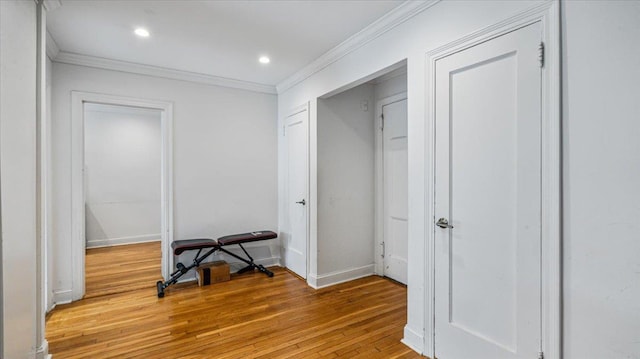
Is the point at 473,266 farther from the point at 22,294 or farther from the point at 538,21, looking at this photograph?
the point at 22,294

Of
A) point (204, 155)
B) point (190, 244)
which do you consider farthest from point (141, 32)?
point (190, 244)

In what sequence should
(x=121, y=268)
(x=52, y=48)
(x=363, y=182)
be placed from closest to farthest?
(x=52, y=48), (x=363, y=182), (x=121, y=268)

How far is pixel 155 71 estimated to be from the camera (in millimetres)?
3578

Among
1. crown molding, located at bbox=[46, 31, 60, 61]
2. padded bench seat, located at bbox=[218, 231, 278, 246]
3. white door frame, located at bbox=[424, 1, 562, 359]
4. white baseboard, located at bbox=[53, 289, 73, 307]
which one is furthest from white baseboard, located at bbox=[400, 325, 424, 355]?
crown molding, located at bbox=[46, 31, 60, 61]

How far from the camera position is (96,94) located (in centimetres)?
330

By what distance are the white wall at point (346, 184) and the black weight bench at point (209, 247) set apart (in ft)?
2.86

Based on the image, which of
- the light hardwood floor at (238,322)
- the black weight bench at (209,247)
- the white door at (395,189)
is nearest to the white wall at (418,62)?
the light hardwood floor at (238,322)

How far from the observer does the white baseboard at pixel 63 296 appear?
307 centimetres

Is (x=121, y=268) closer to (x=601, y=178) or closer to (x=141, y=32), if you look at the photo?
(x=141, y=32)

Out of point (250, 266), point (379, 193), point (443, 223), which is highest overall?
point (379, 193)

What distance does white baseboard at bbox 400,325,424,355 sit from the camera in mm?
2204

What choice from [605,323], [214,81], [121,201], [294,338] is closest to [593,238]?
[605,323]

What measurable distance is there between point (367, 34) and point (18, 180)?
2.62m

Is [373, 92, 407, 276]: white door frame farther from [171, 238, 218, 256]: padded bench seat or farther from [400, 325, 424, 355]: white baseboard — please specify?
[171, 238, 218, 256]: padded bench seat
